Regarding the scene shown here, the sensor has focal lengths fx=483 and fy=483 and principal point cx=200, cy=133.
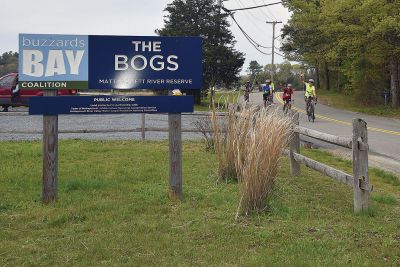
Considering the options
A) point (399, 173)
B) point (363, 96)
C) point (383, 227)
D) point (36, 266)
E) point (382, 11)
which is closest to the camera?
point (36, 266)

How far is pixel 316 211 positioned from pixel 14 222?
3485mm

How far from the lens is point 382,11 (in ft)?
93.1

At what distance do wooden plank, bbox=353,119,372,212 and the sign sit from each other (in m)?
2.22

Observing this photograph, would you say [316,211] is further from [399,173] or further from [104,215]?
[399,173]

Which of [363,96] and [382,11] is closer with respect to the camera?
[382,11]

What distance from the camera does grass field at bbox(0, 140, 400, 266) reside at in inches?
166

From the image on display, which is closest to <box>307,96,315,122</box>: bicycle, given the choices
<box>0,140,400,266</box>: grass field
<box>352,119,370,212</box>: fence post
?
<box>0,140,400,266</box>: grass field

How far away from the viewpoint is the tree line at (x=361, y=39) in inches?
1126

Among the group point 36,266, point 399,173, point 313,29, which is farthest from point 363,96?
point 36,266

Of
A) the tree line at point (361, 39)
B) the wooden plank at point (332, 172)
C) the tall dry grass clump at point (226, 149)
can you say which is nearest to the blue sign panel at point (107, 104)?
the tall dry grass clump at point (226, 149)

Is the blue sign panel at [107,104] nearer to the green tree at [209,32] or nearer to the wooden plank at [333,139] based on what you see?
the wooden plank at [333,139]

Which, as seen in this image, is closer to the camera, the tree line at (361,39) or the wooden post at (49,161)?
the wooden post at (49,161)

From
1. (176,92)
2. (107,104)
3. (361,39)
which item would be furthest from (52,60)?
(361,39)

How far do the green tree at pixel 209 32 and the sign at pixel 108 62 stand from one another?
31204mm
